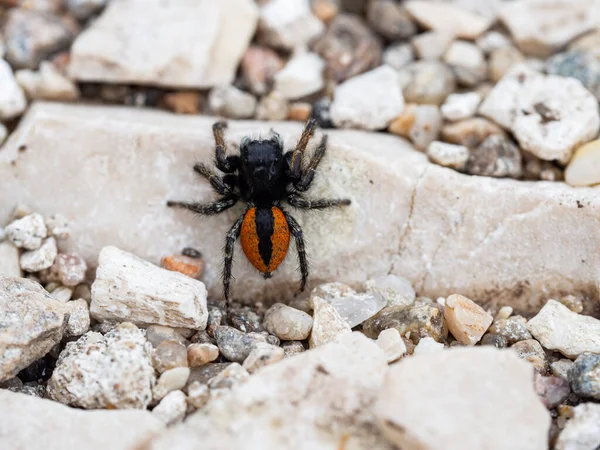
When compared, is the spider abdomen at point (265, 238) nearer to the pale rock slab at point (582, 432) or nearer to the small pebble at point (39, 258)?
the small pebble at point (39, 258)

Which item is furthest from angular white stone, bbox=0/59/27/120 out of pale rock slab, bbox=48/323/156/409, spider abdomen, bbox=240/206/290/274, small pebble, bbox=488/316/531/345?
Result: small pebble, bbox=488/316/531/345

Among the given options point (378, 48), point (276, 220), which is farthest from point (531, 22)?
point (276, 220)

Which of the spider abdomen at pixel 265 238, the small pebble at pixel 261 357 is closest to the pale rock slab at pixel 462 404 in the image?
the small pebble at pixel 261 357

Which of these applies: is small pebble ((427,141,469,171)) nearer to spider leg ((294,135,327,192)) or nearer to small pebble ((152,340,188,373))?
spider leg ((294,135,327,192))

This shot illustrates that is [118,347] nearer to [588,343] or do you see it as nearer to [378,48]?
[588,343]

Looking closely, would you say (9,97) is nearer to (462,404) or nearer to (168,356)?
(168,356)

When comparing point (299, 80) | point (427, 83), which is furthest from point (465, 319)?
point (299, 80)
